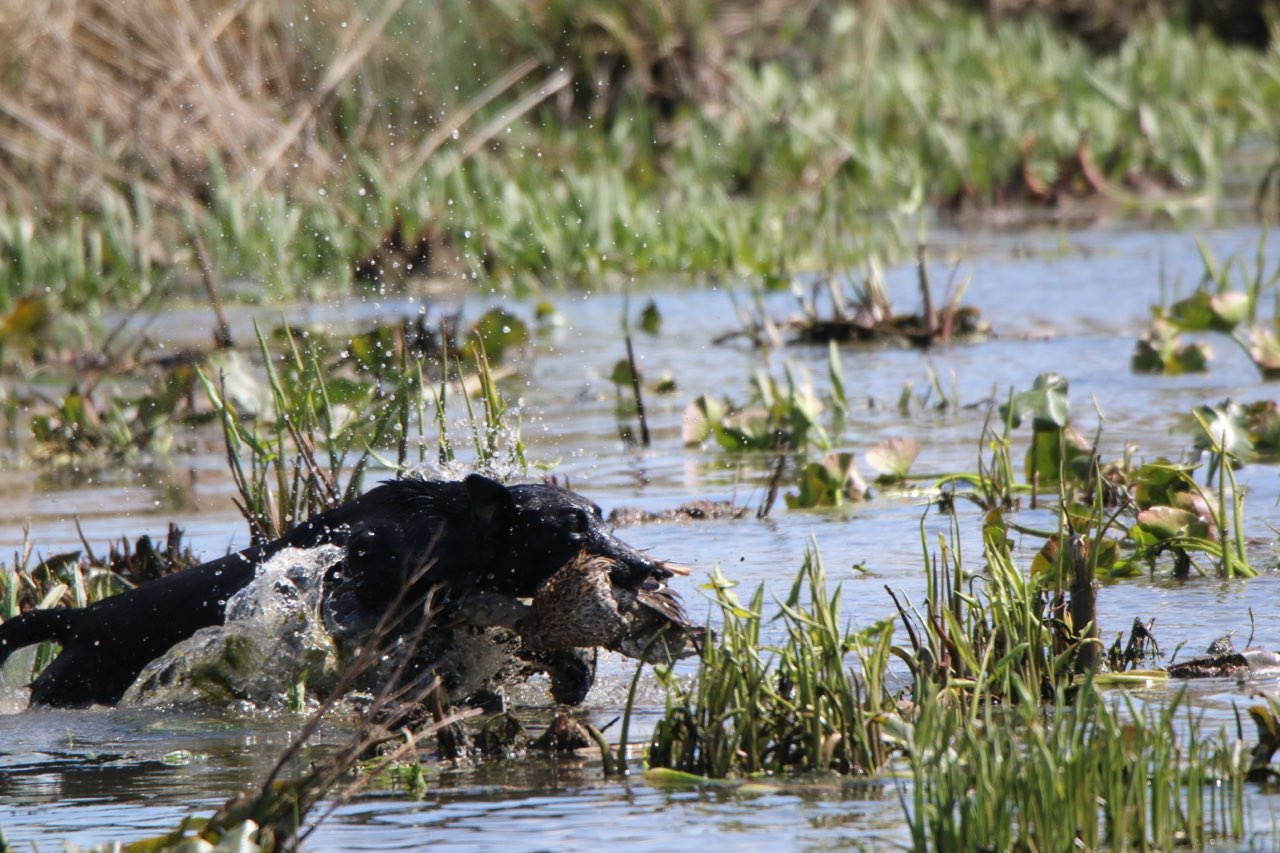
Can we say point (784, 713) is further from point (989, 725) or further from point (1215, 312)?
point (1215, 312)

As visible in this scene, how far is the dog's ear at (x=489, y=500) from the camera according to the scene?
12.7 ft

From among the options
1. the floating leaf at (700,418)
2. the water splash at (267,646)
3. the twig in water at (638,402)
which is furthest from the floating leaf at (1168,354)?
the water splash at (267,646)

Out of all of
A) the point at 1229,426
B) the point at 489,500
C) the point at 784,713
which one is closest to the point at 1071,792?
the point at 784,713

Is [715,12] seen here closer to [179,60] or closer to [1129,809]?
[179,60]

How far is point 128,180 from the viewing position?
11.1 metres

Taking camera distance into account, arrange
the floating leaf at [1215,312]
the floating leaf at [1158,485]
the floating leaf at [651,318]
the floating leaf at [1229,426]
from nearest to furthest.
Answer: the floating leaf at [1158,485] → the floating leaf at [1229,426] → the floating leaf at [1215,312] → the floating leaf at [651,318]

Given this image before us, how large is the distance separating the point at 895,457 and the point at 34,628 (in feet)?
8.12

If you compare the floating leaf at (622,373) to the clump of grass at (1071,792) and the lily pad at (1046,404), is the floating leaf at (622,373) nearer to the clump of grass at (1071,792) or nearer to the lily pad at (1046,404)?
the lily pad at (1046,404)

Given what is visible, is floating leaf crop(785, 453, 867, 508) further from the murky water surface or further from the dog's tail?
the dog's tail

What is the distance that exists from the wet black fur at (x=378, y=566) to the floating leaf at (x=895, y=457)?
1.84m

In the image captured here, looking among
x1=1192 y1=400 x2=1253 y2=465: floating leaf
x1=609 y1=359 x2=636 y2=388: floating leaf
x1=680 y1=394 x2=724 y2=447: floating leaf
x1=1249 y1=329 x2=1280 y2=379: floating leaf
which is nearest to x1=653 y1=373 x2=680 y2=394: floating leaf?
x1=609 y1=359 x2=636 y2=388: floating leaf

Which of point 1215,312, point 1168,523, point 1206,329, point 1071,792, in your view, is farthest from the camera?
point 1206,329

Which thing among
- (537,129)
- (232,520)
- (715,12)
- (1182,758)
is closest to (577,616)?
(1182,758)

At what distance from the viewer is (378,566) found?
4.03 m
